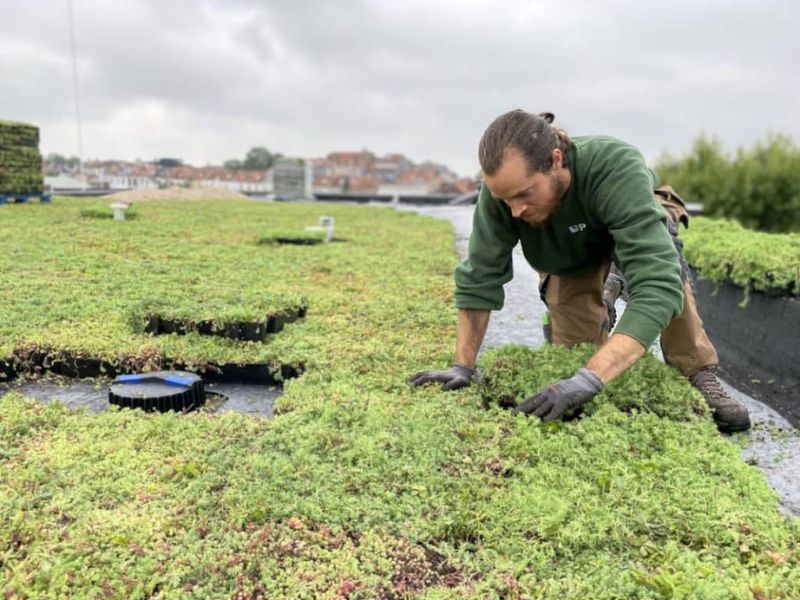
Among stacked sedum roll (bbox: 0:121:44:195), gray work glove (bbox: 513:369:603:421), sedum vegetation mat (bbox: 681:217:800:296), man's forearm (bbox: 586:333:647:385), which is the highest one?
stacked sedum roll (bbox: 0:121:44:195)

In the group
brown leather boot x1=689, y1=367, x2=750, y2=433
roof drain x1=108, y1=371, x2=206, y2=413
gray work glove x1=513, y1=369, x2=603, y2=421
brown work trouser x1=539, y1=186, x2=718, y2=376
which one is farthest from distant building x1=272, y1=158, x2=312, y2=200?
gray work glove x1=513, y1=369, x2=603, y2=421

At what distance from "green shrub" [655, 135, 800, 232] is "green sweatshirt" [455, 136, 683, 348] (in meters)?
15.6

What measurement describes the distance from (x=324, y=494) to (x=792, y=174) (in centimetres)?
Answer: 1847

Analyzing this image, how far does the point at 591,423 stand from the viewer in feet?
6.78

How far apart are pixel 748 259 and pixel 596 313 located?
144 centimetres

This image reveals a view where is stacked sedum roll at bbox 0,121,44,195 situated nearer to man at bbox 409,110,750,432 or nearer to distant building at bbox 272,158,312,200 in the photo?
man at bbox 409,110,750,432

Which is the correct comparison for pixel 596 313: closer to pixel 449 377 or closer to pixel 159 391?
pixel 449 377

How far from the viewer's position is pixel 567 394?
2045mm

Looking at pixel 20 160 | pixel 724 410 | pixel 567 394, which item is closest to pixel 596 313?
pixel 724 410

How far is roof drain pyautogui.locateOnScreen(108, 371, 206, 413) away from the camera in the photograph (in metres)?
2.35

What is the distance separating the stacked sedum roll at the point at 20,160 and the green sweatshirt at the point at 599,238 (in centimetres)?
1184

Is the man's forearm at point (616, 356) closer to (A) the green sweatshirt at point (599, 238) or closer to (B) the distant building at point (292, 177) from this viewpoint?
(A) the green sweatshirt at point (599, 238)

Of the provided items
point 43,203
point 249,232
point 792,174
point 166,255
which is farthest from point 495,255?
point 792,174

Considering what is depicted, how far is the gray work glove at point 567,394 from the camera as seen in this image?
6.70ft
